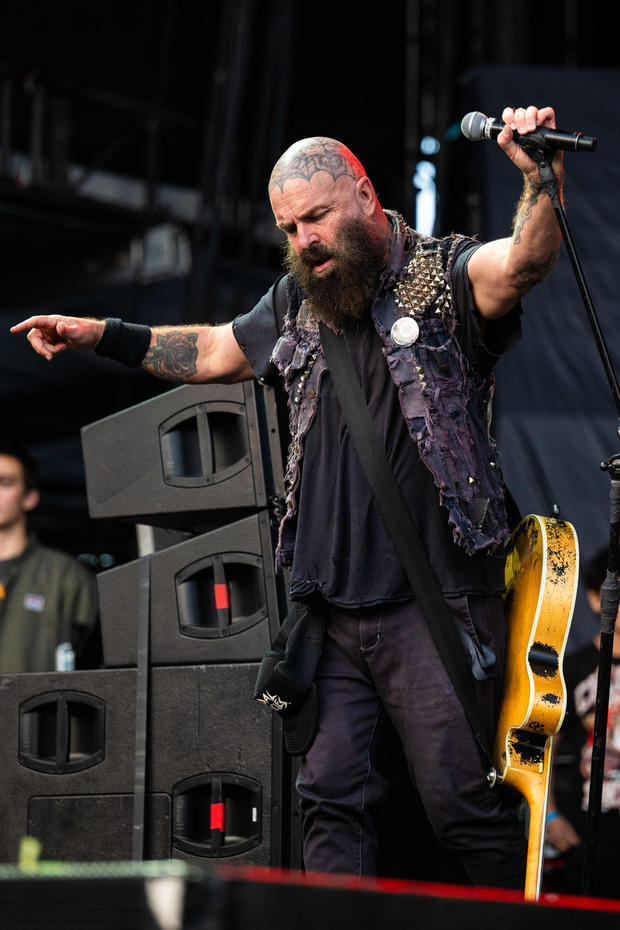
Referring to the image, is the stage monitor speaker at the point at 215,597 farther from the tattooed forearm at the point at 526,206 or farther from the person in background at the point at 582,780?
the person in background at the point at 582,780

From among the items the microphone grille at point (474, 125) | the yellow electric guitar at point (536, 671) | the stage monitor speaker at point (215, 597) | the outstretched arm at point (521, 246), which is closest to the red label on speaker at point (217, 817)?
the stage monitor speaker at point (215, 597)

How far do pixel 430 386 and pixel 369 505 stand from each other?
28 centimetres

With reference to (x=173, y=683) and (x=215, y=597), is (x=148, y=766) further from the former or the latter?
(x=215, y=597)

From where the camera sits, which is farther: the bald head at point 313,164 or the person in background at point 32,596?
the person in background at point 32,596

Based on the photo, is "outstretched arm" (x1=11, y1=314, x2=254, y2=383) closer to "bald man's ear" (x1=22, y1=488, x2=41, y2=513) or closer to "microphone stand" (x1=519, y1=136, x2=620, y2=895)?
"microphone stand" (x1=519, y1=136, x2=620, y2=895)

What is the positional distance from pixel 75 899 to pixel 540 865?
1470mm

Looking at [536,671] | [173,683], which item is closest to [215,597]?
[173,683]

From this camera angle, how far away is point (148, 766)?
10.5 ft

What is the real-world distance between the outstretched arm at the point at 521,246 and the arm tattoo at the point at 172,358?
2.57ft

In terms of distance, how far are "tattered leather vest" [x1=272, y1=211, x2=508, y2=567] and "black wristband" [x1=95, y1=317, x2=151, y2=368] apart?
396 mm

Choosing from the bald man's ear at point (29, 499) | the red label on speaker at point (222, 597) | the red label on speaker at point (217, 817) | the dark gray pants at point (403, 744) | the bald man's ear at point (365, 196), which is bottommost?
the red label on speaker at point (217, 817)

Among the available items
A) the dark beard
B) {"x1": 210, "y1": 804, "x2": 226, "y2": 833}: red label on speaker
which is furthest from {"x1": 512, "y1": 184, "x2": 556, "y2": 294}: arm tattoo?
{"x1": 210, "y1": 804, "x2": 226, "y2": 833}: red label on speaker

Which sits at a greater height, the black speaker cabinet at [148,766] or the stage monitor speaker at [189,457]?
the stage monitor speaker at [189,457]

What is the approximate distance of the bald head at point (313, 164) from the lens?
2.63 meters
